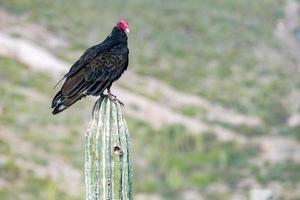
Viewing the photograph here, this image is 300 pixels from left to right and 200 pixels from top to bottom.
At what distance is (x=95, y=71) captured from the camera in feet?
25.1

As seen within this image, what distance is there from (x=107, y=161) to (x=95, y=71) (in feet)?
4.61

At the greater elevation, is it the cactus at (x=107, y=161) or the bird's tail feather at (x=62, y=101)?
the bird's tail feather at (x=62, y=101)

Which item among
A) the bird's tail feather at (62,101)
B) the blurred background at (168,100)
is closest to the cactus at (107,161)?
the bird's tail feather at (62,101)

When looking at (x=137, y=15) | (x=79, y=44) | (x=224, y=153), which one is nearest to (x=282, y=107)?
(x=224, y=153)

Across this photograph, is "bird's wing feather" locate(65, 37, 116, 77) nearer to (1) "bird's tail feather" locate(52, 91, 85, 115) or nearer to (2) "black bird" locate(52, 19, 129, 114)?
(2) "black bird" locate(52, 19, 129, 114)

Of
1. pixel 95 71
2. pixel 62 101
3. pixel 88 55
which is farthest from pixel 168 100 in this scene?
pixel 62 101

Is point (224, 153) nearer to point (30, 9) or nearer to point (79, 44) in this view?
point (79, 44)

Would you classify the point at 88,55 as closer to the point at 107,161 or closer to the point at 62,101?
the point at 62,101

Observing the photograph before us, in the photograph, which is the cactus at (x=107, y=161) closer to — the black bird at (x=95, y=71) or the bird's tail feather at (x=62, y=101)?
the black bird at (x=95, y=71)

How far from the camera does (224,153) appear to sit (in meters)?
23.2

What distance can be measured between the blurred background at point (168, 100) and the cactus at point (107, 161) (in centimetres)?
1237

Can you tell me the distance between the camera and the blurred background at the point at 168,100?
819 inches

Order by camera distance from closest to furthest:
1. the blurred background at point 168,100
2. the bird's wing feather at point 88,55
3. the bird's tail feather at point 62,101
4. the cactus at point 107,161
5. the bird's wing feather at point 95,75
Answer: the cactus at point 107,161 < the bird's tail feather at point 62,101 < the bird's wing feather at point 95,75 < the bird's wing feather at point 88,55 < the blurred background at point 168,100

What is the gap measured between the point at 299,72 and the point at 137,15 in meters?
8.11
